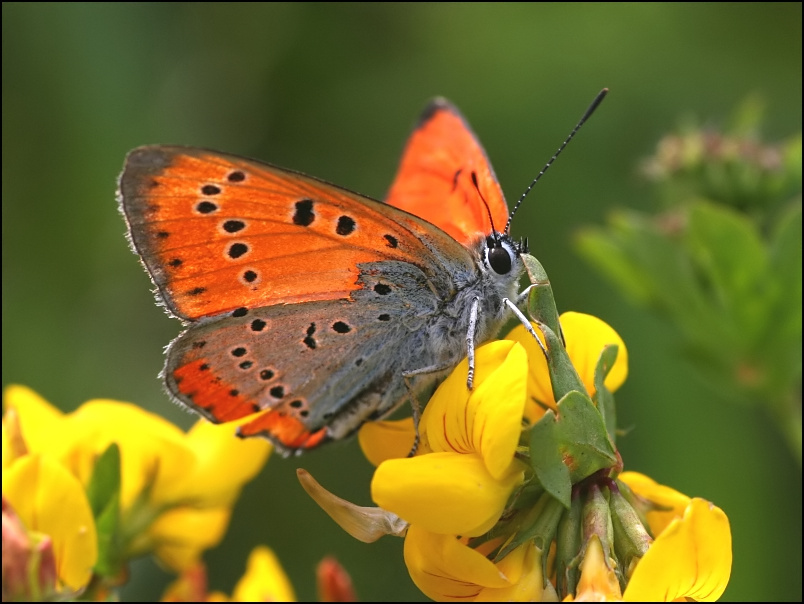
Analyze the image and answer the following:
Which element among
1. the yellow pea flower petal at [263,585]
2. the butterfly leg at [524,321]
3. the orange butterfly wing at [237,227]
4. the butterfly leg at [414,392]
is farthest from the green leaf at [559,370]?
the yellow pea flower petal at [263,585]

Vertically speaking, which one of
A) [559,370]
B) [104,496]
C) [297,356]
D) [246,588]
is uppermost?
[559,370]

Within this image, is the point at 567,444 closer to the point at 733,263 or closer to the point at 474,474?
the point at 474,474

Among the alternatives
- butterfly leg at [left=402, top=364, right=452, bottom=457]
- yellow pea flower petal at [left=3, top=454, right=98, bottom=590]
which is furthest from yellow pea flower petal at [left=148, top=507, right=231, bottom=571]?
butterfly leg at [left=402, top=364, right=452, bottom=457]

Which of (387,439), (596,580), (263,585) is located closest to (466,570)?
(596,580)

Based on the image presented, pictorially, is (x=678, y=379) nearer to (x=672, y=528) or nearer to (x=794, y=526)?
(x=794, y=526)

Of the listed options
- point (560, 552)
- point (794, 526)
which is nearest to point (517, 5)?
point (794, 526)

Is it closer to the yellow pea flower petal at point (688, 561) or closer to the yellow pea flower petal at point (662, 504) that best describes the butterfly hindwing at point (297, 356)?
the yellow pea flower petal at point (662, 504)
